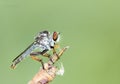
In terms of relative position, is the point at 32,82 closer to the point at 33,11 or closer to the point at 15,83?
the point at 15,83

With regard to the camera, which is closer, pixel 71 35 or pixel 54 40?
pixel 54 40

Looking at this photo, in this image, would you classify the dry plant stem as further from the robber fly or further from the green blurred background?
the green blurred background

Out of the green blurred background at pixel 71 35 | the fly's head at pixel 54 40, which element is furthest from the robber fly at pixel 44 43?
the green blurred background at pixel 71 35

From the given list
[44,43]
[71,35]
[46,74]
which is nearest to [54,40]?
[44,43]

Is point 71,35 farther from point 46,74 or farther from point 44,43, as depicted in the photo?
point 46,74

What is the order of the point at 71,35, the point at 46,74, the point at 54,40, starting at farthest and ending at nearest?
1. the point at 71,35
2. the point at 54,40
3. the point at 46,74

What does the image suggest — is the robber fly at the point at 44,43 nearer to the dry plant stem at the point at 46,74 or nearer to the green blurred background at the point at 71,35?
the dry plant stem at the point at 46,74

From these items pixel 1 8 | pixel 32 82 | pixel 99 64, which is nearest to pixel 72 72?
pixel 99 64

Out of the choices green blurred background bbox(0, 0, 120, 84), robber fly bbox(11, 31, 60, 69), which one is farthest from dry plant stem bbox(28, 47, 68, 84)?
green blurred background bbox(0, 0, 120, 84)
